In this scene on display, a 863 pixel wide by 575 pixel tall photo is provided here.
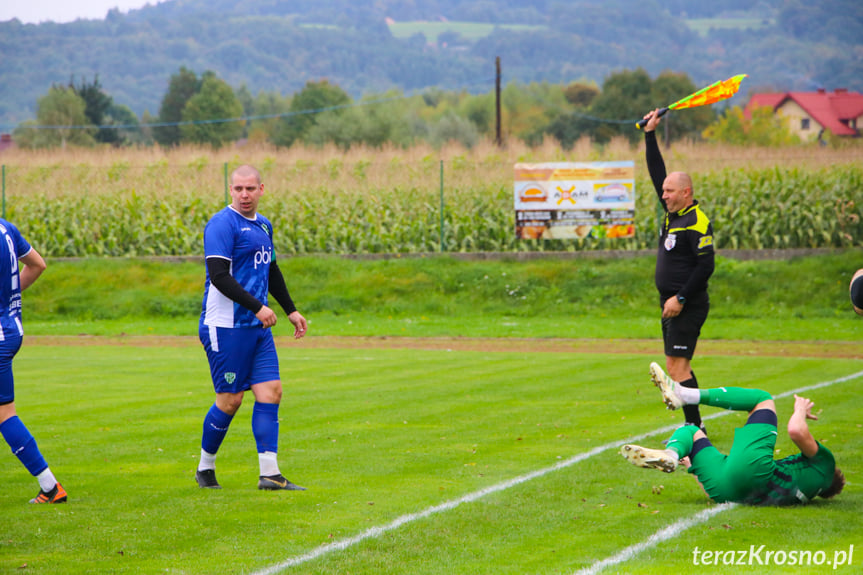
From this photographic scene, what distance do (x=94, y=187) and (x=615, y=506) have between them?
28.2m

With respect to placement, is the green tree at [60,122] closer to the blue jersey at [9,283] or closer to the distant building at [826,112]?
the distant building at [826,112]

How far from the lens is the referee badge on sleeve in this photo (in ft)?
30.5

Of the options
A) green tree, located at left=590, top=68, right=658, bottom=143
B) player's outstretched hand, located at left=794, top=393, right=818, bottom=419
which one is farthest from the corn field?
green tree, located at left=590, top=68, right=658, bottom=143

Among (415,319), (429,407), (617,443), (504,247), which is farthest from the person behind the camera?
(504,247)

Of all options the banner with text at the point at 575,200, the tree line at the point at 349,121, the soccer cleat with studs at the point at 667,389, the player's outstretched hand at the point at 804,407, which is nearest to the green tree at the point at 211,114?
the tree line at the point at 349,121

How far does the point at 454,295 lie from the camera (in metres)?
26.0

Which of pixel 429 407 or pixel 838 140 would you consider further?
pixel 838 140

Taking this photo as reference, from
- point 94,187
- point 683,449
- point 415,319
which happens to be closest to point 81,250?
point 94,187

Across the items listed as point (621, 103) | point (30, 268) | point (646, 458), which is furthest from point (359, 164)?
point (621, 103)

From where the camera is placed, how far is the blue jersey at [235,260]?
24.9 feet

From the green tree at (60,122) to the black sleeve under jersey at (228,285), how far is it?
85.5 m

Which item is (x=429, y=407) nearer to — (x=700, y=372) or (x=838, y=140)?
(x=700, y=372)

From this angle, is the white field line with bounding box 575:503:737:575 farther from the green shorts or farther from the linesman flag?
the linesman flag

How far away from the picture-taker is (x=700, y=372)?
14.6 m
